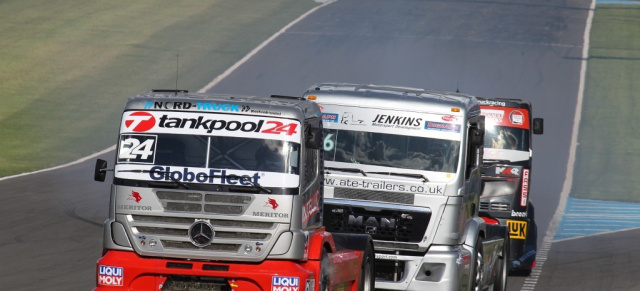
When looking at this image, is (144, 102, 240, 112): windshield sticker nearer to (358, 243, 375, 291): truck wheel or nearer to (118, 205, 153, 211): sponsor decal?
(118, 205, 153, 211): sponsor decal

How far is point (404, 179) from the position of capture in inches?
591

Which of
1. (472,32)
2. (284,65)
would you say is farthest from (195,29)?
(472,32)

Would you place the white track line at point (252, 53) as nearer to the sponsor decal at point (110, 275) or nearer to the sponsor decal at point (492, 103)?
the sponsor decal at point (492, 103)

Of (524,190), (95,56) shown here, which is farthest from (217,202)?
(95,56)

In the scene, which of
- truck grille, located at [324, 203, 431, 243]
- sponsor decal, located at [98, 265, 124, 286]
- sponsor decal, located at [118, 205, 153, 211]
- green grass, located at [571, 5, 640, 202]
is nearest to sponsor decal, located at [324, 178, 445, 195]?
truck grille, located at [324, 203, 431, 243]

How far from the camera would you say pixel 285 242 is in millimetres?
11570

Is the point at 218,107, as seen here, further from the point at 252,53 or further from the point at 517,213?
the point at 252,53

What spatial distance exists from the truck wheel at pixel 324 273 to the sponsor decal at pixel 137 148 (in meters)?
2.12

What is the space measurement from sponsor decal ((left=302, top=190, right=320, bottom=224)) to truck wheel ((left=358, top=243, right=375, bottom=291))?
1.27m

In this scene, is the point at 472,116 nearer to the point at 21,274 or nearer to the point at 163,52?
the point at 21,274

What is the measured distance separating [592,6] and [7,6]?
89.5 feet

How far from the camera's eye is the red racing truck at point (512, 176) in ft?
67.2

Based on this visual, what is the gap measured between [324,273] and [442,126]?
3.75 metres

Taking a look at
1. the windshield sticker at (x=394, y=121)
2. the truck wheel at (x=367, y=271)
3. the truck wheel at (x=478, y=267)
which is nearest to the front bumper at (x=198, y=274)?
the truck wheel at (x=367, y=271)
